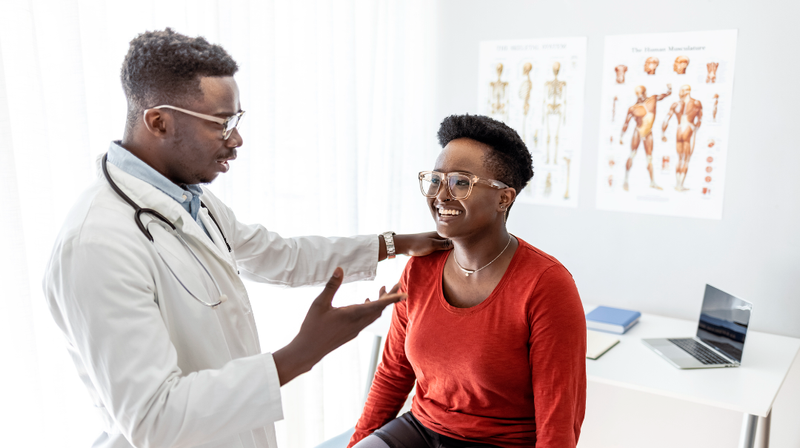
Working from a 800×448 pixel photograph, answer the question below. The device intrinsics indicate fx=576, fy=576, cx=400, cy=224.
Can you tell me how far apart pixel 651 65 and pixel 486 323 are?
159 centimetres

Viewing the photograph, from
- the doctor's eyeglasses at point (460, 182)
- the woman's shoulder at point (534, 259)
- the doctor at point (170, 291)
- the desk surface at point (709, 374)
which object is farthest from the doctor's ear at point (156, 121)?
the desk surface at point (709, 374)

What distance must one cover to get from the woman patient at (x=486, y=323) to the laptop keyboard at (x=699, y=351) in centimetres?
80

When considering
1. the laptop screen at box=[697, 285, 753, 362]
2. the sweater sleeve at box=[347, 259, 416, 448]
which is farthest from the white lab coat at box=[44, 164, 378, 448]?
the laptop screen at box=[697, 285, 753, 362]

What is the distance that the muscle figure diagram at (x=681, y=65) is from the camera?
7.64 ft

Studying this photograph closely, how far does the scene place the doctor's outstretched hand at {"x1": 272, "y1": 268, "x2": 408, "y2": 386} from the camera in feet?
3.45

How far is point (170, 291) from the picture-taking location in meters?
1.09

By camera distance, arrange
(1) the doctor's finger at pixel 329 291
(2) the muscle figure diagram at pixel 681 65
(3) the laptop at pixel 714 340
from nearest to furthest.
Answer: (1) the doctor's finger at pixel 329 291
(3) the laptop at pixel 714 340
(2) the muscle figure diagram at pixel 681 65

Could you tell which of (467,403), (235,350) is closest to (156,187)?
(235,350)

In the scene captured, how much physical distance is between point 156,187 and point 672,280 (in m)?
2.13

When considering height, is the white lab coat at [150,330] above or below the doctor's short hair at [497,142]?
below

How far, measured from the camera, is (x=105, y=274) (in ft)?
3.15

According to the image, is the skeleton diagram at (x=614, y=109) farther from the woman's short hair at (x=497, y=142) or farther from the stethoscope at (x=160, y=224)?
the stethoscope at (x=160, y=224)

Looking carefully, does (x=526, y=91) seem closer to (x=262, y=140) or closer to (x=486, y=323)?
(x=262, y=140)

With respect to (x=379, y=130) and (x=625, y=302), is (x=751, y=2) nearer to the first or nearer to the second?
(x=625, y=302)
